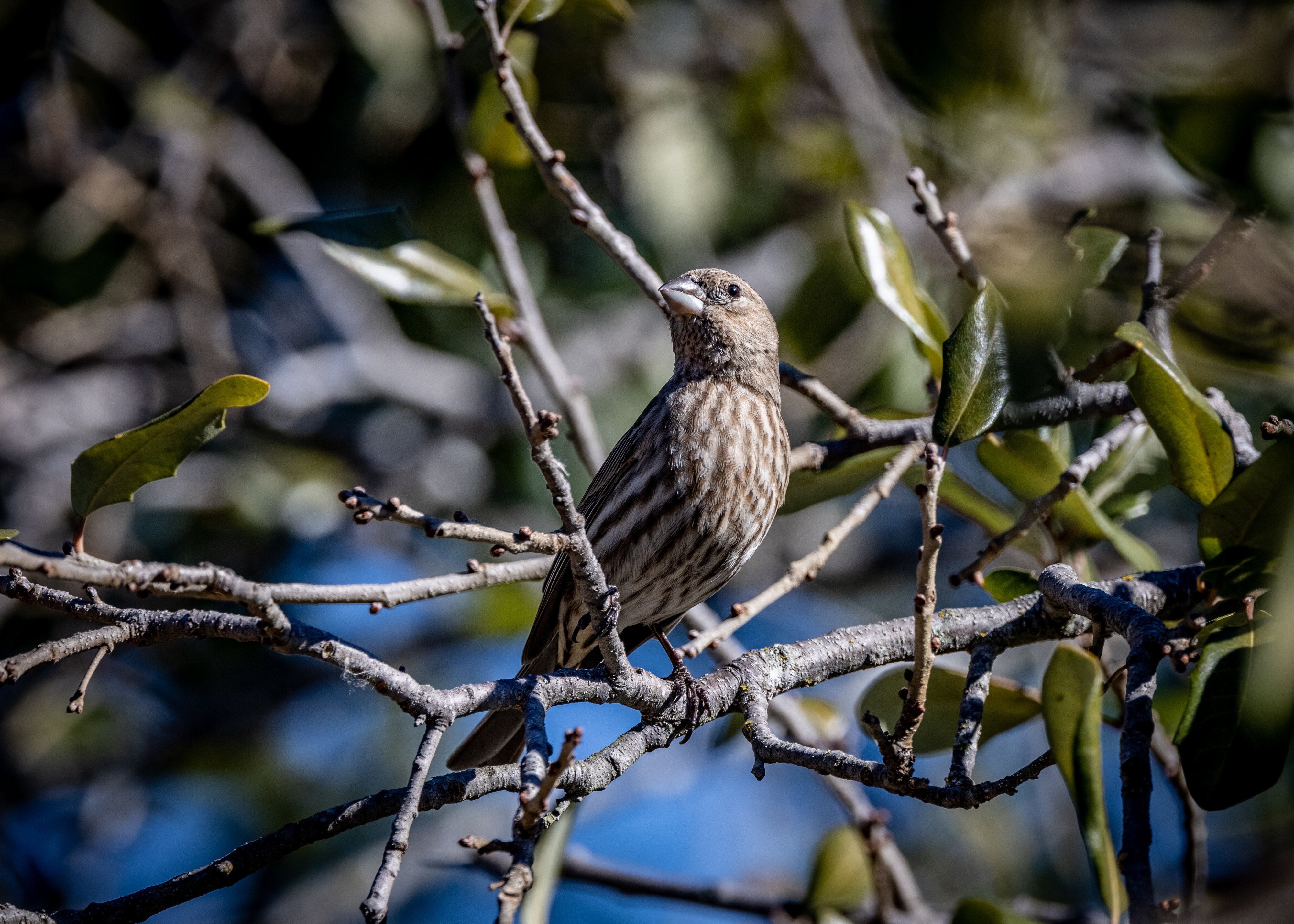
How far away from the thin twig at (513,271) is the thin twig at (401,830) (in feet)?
5.01

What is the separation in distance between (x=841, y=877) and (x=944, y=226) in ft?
6.54

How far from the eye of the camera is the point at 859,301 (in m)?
3.94

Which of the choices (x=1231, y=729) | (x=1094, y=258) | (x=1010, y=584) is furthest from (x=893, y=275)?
(x=1231, y=729)

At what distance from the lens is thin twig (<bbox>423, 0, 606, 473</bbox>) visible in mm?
3344

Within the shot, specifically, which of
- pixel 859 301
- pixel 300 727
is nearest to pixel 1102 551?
pixel 859 301

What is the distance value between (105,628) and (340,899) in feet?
12.4

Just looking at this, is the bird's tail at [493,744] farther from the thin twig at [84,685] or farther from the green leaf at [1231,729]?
the green leaf at [1231,729]

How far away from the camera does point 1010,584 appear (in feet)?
9.10

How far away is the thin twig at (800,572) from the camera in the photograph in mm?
2516

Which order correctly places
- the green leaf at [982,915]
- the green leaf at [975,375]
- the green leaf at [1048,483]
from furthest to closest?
the green leaf at [1048,483]
the green leaf at [982,915]
the green leaf at [975,375]

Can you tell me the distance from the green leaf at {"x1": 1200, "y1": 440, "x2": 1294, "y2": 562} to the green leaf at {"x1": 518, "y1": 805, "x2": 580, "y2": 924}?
1.67 meters

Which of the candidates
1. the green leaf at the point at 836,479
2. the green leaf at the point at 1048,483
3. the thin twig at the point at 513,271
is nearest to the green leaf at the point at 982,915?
the green leaf at the point at 1048,483

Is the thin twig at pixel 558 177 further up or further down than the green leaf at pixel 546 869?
further up

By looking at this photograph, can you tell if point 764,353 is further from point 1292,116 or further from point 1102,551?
point 1102,551
